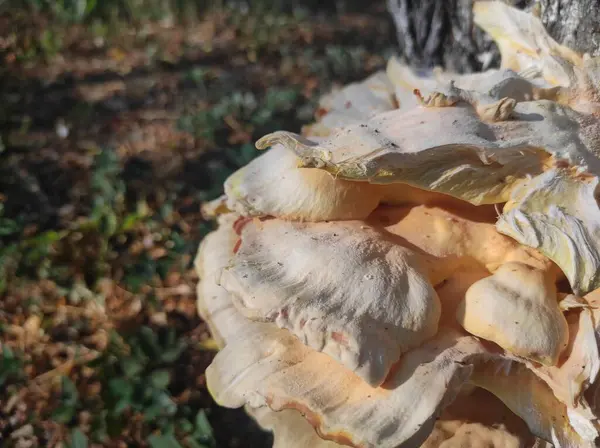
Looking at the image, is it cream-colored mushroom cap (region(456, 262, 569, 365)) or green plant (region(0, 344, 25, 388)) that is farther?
green plant (region(0, 344, 25, 388))

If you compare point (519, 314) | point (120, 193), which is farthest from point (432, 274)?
point (120, 193)

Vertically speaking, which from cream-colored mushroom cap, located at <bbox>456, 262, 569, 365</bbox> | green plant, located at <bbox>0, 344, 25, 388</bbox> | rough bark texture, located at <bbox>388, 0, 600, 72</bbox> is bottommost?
A: green plant, located at <bbox>0, 344, 25, 388</bbox>

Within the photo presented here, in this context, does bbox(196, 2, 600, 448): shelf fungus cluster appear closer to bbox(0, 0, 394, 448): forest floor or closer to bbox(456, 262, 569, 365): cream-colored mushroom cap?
bbox(456, 262, 569, 365): cream-colored mushroom cap

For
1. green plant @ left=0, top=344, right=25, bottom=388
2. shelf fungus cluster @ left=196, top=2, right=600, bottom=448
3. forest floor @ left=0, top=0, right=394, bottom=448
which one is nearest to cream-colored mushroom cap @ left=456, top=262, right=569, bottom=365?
shelf fungus cluster @ left=196, top=2, right=600, bottom=448

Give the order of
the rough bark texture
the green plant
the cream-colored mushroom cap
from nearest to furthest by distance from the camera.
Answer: the cream-colored mushroom cap → the rough bark texture → the green plant

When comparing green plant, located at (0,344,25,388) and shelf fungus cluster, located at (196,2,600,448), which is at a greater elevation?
shelf fungus cluster, located at (196,2,600,448)

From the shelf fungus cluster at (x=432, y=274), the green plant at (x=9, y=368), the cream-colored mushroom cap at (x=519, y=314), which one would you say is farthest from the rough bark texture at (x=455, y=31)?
the green plant at (x=9, y=368)

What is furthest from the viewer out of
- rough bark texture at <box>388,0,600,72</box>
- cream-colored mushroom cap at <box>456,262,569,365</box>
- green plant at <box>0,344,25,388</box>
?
Answer: green plant at <box>0,344,25,388</box>
